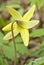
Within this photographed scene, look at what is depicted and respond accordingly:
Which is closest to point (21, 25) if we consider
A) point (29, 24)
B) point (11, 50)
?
point (29, 24)

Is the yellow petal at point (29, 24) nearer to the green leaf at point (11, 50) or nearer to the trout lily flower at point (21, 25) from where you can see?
the trout lily flower at point (21, 25)

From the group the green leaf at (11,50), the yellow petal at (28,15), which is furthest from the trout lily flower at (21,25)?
the green leaf at (11,50)

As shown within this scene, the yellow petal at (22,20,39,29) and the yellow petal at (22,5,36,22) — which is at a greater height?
the yellow petal at (22,5,36,22)

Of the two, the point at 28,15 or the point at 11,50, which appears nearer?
the point at 28,15

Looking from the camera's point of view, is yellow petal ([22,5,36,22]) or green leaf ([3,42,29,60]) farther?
green leaf ([3,42,29,60])

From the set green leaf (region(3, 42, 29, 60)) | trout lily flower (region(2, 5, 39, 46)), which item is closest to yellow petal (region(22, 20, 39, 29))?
trout lily flower (region(2, 5, 39, 46))

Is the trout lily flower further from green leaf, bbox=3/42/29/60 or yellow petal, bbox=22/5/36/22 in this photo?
green leaf, bbox=3/42/29/60

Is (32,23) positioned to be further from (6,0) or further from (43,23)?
(6,0)

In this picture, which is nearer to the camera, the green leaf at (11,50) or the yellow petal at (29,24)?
the yellow petal at (29,24)

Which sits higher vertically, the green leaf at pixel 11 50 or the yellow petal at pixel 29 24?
the yellow petal at pixel 29 24

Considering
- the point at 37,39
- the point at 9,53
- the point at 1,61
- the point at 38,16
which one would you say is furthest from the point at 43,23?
the point at 1,61

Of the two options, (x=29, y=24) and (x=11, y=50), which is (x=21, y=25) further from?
(x=11, y=50)
